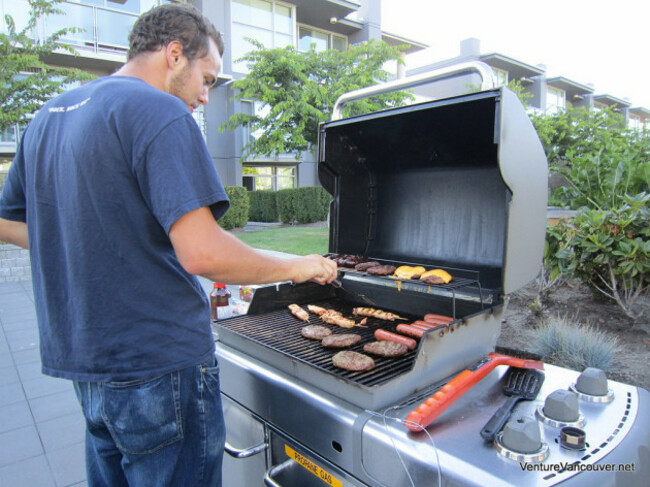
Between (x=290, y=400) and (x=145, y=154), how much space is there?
900mm

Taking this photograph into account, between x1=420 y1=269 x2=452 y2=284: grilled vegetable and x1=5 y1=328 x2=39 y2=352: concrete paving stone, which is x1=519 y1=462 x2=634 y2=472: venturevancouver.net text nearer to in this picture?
x1=420 y1=269 x2=452 y2=284: grilled vegetable

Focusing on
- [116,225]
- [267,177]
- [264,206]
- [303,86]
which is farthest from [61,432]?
[267,177]

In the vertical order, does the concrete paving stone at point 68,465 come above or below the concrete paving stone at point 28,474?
below

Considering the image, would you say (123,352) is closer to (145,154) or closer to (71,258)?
(71,258)

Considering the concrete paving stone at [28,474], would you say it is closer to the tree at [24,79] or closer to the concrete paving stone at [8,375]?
the concrete paving stone at [8,375]

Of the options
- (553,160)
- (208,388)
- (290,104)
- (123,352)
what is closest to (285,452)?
(208,388)

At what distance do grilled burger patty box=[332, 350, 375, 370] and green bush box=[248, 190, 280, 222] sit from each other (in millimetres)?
15076

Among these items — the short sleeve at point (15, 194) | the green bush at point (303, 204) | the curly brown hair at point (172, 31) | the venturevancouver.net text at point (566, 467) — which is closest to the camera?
the venturevancouver.net text at point (566, 467)

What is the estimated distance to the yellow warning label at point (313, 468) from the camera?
1.30 m

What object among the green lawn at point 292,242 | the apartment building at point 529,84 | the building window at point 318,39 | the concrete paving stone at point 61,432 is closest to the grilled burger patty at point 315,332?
the concrete paving stone at point 61,432

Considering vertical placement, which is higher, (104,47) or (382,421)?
(104,47)

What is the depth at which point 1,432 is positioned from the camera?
117 inches

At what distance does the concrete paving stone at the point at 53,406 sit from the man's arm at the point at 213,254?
293cm

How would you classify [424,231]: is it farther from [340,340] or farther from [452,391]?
[452,391]
